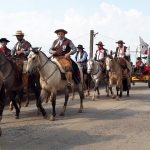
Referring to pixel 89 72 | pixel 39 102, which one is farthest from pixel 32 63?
pixel 89 72

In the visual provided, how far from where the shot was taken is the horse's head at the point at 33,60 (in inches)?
507

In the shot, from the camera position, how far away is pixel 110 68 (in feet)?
66.0

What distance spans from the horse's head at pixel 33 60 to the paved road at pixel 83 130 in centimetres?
156

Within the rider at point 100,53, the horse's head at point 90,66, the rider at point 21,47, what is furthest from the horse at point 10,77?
the rider at point 100,53

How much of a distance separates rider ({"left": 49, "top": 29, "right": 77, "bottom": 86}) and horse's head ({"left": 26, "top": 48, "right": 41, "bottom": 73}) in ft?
→ 3.94

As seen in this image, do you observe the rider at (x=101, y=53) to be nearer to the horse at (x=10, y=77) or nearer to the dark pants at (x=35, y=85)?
the dark pants at (x=35, y=85)

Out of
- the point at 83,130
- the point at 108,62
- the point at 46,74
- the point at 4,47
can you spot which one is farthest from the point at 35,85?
the point at 108,62

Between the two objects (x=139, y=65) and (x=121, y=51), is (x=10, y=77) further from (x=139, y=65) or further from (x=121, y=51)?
(x=139, y=65)

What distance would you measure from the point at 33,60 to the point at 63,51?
1789mm

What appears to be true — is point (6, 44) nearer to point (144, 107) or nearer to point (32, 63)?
point (32, 63)

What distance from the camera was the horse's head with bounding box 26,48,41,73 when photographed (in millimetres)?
12867

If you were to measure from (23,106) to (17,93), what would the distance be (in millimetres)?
2410

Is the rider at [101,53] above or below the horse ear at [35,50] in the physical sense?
above

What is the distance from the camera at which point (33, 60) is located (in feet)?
42.5
